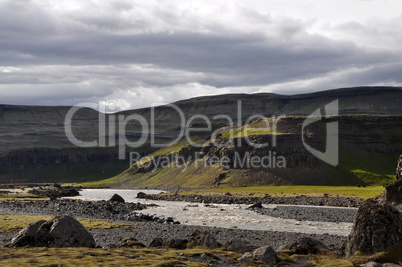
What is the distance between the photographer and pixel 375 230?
2945 cm

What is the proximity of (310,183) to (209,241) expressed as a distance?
5167 inches

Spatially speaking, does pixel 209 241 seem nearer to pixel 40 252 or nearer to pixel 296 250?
pixel 296 250

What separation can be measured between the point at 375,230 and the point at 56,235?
82.6 feet

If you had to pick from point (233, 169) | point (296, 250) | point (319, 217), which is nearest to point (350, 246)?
point (296, 250)

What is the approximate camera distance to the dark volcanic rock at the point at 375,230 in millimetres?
29062

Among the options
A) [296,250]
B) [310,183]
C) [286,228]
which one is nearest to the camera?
[296,250]

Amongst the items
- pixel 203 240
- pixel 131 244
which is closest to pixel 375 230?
pixel 203 240

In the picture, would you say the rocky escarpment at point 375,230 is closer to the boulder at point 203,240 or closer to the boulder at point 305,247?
the boulder at point 305,247

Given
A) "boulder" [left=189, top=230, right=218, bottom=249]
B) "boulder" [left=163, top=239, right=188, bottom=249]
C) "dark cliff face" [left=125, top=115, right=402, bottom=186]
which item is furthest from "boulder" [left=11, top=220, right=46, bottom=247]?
"dark cliff face" [left=125, top=115, right=402, bottom=186]

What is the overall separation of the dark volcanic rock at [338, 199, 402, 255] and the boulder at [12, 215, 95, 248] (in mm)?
21503

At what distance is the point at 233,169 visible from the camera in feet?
606

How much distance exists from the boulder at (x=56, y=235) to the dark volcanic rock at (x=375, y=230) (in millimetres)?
21503

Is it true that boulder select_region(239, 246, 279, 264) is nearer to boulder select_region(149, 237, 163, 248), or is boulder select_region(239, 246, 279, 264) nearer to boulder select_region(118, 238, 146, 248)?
boulder select_region(149, 237, 163, 248)

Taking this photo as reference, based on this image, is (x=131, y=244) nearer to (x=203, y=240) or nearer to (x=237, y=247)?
(x=203, y=240)
